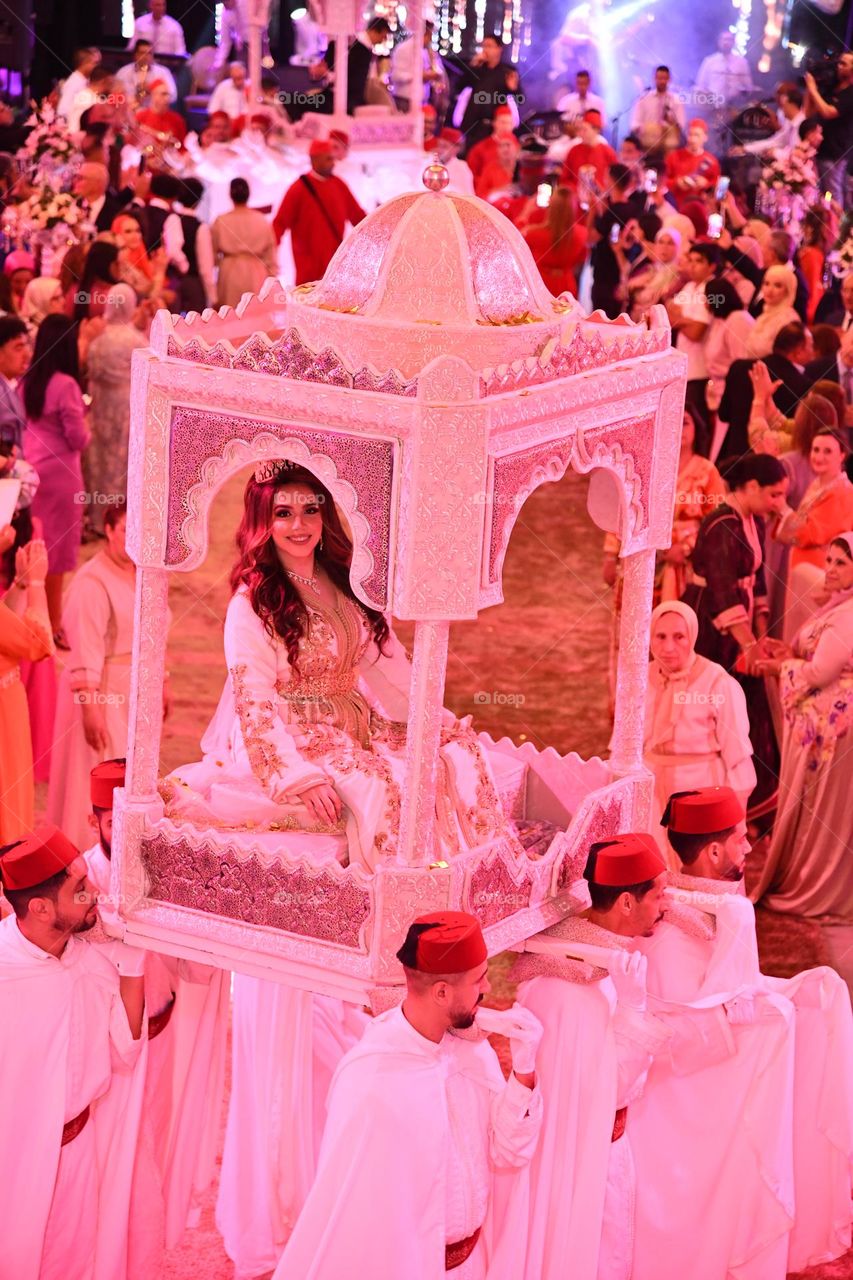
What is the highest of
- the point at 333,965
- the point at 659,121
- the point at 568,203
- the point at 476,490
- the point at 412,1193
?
the point at 659,121

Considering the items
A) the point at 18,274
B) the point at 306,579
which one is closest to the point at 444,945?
the point at 306,579

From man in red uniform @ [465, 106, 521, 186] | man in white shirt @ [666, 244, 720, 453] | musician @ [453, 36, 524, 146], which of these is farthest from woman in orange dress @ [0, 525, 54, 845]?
musician @ [453, 36, 524, 146]

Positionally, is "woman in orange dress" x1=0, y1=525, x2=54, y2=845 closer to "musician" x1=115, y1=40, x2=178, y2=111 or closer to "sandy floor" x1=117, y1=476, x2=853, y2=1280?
"sandy floor" x1=117, y1=476, x2=853, y2=1280

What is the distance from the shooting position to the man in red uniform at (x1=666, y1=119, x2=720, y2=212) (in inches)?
531

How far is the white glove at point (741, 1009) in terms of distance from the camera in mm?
5395

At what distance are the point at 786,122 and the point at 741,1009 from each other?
9846 millimetres

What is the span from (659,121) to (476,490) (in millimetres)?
10795

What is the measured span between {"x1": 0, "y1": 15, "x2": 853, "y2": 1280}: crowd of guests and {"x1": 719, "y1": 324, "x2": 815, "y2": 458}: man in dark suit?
2 cm

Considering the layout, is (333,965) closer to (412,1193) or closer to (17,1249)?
(412,1193)

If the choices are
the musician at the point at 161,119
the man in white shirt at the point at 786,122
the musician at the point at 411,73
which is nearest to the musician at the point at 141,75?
the musician at the point at 161,119

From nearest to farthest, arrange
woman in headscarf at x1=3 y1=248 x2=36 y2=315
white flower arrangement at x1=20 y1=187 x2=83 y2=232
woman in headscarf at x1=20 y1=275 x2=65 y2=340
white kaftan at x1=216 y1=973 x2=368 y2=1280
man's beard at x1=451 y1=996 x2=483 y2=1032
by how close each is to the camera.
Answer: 1. man's beard at x1=451 y1=996 x2=483 y2=1032
2. white kaftan at x1=216 y1=973 x2=368 y2=1280
3. woman in headscarf at x1=20 y1=275 x2=65 y2=340
4. woman in headscarf at x1=3 y1=248 x2=36 y2=315
5. white flower arrangement at x1=20 y1=187 x2=83 y2=232

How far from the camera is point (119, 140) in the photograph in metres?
13.4

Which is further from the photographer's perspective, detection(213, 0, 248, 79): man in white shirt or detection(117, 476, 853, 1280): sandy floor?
detection(213, 0, 248, 79): man in white shirt

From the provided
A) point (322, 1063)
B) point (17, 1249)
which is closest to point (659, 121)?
point (322, 1063)
